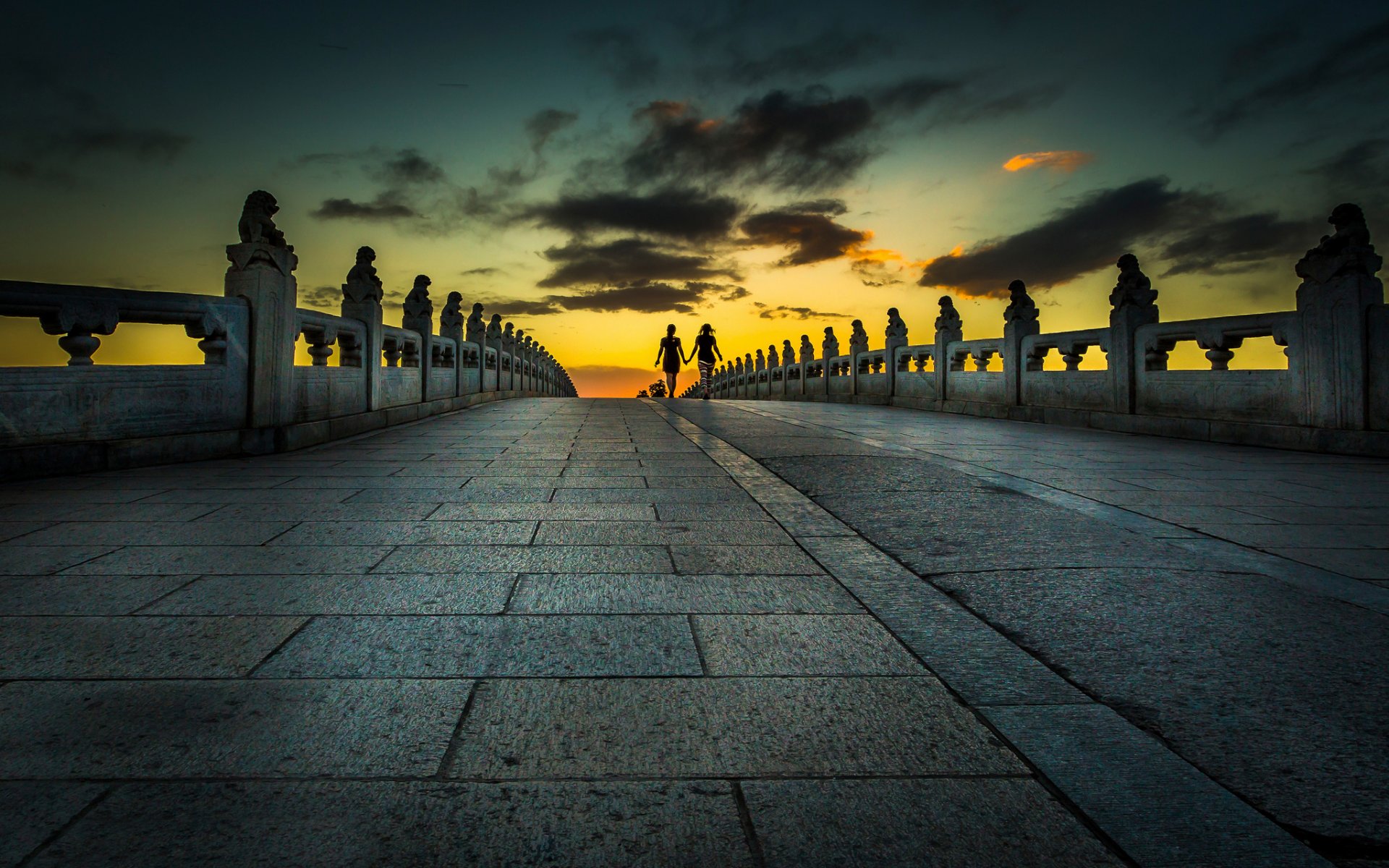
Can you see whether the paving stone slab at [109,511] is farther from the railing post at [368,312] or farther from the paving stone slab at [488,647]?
the railing post at [368,312]

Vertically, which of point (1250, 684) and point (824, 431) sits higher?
point (824, 431)

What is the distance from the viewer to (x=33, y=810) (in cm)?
139

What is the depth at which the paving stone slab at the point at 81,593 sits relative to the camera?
259 centimetres

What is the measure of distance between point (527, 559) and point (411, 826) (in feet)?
6.59

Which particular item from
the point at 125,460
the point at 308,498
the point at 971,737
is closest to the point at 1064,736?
the point at 971,737

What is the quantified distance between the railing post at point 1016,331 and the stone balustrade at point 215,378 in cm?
1085

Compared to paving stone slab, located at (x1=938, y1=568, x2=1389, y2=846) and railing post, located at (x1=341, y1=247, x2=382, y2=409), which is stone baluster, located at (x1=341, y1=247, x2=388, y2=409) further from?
paving stone slab, located at (x1=938, y1=568, x2=1389, y2=846)

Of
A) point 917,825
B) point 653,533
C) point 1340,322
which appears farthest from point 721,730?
point 1340,322

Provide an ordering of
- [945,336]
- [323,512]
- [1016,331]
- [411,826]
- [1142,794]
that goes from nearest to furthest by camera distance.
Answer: [411,826] < [1142,794] < [323,512] < [1016,331] < [945,336]

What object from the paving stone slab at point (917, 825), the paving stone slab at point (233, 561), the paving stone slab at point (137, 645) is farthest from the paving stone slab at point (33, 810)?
the paving stone slab at point (233, 561)

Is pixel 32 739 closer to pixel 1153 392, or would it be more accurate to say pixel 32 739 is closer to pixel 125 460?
pixel 125 460

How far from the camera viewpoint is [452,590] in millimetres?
2840

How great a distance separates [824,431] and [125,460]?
298 inches

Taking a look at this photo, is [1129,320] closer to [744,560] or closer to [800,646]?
[744,560]
